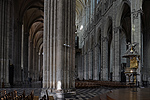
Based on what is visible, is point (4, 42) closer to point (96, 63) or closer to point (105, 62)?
point (105, 62)

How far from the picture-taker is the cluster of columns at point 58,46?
12.6m

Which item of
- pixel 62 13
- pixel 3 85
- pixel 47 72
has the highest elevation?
pixel 62 13

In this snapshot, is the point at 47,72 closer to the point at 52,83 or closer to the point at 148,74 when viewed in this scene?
the point at 52,83

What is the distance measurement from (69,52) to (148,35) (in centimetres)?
2060

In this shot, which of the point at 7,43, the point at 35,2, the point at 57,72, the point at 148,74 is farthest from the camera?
the point at 35,2

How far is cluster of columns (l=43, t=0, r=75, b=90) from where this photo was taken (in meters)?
12.6

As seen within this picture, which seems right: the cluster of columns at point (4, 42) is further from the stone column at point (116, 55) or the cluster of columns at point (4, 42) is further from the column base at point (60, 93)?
the stone column at point (116, 55)

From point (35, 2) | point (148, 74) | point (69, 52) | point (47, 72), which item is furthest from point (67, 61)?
point (35, 2)

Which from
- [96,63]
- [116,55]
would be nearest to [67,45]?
[116,55]

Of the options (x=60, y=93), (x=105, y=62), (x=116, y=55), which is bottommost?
(x=60, y=93)

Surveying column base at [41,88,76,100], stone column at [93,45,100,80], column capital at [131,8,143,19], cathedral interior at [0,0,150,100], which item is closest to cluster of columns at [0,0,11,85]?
cathedral interior at [0,0,150,100]

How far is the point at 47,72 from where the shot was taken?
41.7ft

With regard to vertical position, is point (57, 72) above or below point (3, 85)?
above

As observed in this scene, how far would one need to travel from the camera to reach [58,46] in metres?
12.7
